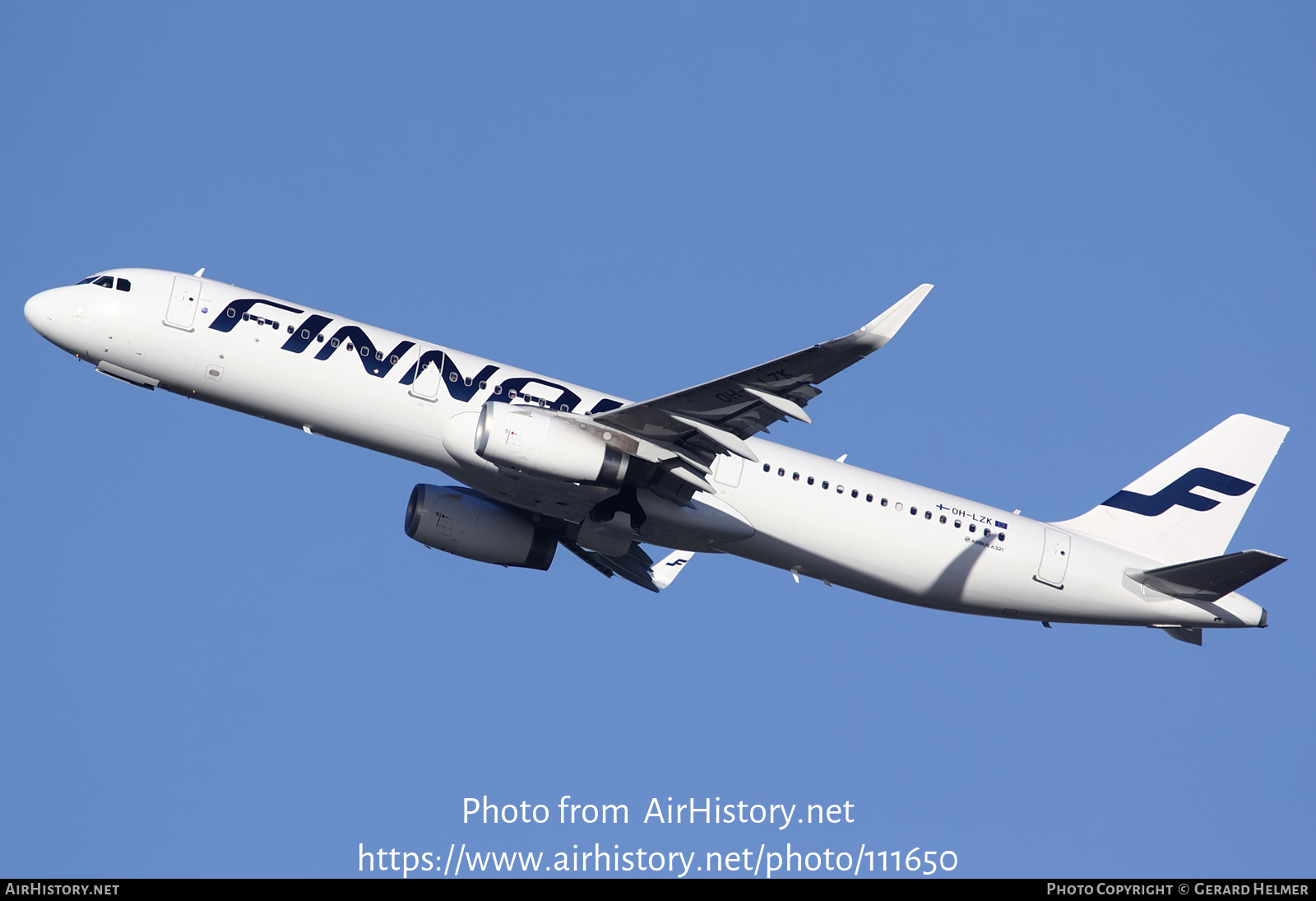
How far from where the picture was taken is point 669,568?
3981 centimetres

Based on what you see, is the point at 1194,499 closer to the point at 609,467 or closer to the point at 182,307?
the point at 609,467

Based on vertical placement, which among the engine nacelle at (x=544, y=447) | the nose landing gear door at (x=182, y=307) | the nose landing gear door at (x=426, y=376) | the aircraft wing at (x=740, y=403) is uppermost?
the nose landing gear door at (x=182, y=307)

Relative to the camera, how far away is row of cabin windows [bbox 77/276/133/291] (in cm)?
3175

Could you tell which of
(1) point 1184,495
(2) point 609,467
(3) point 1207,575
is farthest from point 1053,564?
(2) point 609,467

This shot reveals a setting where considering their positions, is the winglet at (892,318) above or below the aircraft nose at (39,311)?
below

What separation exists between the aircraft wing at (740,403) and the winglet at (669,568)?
8849 mm

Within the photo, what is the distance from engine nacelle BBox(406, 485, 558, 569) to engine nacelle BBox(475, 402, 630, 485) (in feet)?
17.4

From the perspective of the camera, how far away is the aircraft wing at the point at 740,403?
85.3 ft

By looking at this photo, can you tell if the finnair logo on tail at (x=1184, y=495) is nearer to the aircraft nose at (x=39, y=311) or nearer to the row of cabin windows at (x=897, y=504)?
the row of cabin windows at (x=897, y=504)

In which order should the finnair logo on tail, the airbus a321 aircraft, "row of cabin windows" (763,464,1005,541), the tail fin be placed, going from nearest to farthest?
the airbus a321 aircraft < "row of cabin windows" (763,464,1005,541) < the tail fin < the finnair logo on tail

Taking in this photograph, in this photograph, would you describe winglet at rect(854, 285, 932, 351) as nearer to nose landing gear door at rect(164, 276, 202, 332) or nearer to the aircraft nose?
nose landing gear door at rect(164, 276, 202, 332)

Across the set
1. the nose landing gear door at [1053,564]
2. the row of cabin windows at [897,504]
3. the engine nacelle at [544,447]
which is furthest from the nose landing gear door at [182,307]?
the nose landing gear door at [1053,564]

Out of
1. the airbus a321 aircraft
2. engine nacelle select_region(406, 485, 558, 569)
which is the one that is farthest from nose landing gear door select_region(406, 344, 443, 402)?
engine nacelle select_region(406, 485, 558, 569)
